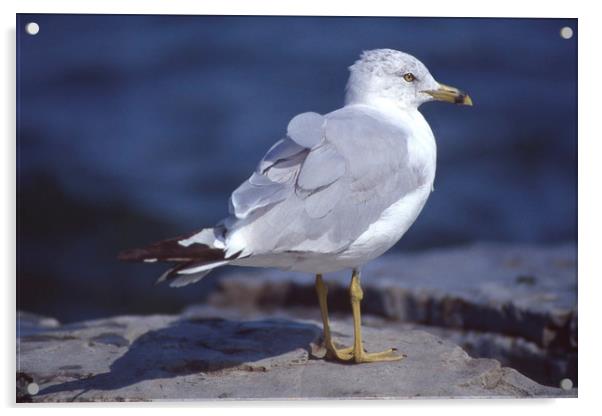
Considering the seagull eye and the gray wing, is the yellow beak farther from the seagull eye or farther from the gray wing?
the gray wing

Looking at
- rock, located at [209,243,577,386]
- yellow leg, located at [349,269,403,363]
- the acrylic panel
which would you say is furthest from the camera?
Answer: rock, located at [209,243,577,386]

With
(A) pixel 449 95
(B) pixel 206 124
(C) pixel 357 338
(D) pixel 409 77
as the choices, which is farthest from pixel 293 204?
(B) pixel 206 124

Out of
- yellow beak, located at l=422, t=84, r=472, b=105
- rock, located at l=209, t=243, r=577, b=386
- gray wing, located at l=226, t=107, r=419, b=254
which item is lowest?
rock, located at l=209, t=243, r=577, b=386

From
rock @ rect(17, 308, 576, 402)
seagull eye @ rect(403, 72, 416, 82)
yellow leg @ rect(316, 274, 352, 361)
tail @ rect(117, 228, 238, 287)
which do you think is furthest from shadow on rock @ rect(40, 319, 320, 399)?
seagull eye @ rect(403, 72, 416, 82)

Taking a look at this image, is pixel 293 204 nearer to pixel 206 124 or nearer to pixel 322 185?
pixel 322 185

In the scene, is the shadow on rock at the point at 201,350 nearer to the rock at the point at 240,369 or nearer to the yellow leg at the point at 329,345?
the rock at the point at 240,369

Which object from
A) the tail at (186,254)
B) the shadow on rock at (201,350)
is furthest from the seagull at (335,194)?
the shadow on rock at (201,350)
